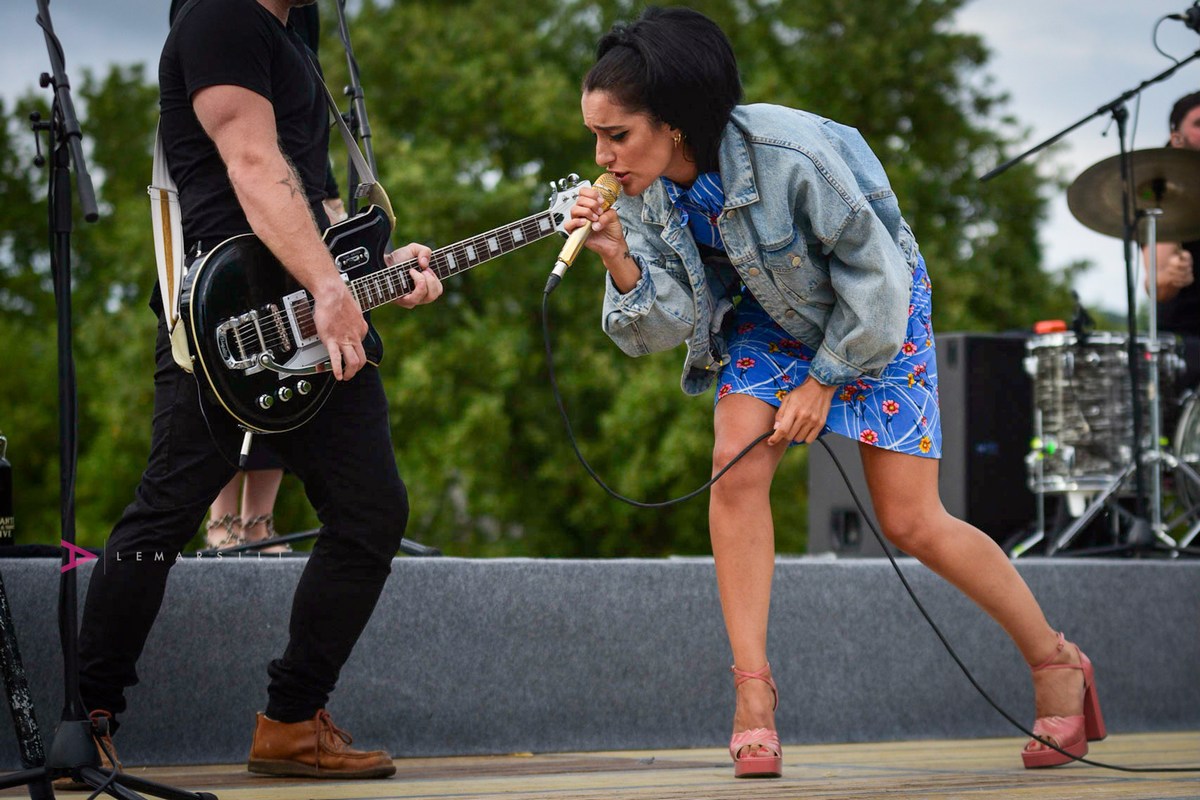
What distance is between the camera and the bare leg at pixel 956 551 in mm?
2713

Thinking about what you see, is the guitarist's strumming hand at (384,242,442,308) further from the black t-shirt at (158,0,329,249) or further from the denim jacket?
the denim jacket

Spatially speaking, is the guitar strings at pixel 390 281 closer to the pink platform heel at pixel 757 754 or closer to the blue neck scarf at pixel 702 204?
the blue neck scarf at pixel 702 204

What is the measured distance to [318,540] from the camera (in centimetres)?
268

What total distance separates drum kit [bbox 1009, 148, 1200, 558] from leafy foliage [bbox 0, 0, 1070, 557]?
8.21m

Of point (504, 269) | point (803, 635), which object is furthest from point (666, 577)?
point (504, 269)

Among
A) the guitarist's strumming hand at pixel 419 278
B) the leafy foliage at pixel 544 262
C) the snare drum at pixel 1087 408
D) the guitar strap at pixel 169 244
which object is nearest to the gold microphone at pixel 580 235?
the guitarist's strumming hand at pixel 419 278

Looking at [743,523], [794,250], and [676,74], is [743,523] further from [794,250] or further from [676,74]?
[676,74]

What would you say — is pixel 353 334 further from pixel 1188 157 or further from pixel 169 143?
pixel 1188 157

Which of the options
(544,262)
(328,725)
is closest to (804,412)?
(328,725)

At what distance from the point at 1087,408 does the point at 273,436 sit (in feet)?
12.1

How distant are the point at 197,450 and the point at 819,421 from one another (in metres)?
1.17

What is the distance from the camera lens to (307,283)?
246 cm

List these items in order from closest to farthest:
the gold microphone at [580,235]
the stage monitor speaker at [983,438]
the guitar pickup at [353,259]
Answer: the gold microphone at [580,235]
the guitar pickup at [353,259]
the stage monitor speaker at [983,438]

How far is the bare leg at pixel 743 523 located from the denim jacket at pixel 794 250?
7.0 inches
